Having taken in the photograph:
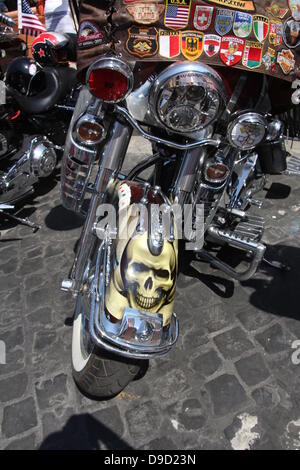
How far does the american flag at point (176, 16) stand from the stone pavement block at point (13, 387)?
2302mm

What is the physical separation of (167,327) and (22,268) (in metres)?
1.98

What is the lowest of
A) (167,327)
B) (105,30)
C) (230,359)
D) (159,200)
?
(230,359)

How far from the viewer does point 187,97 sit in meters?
1.62

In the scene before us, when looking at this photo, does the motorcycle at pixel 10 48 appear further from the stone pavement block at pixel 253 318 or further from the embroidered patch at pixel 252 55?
the stone pavement block at pixel 253 318

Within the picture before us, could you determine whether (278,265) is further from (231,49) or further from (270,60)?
(231,49)

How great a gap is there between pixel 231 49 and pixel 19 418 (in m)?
2.42

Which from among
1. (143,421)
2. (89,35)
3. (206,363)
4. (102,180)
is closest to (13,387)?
(143,421)

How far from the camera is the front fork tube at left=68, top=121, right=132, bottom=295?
193 centimetres

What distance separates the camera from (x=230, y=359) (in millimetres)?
2414

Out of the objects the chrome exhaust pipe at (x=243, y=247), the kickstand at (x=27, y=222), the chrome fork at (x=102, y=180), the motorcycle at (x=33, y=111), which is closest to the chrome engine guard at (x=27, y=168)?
the motorcycle at (x=33, y=111)

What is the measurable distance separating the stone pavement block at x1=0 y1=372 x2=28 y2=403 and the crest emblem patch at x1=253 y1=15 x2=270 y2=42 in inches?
98.6

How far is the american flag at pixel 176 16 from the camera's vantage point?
1.58 metres

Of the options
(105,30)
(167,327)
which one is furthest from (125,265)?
(105,30)

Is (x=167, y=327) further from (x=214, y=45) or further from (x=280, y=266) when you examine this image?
(x=280, y=266)
